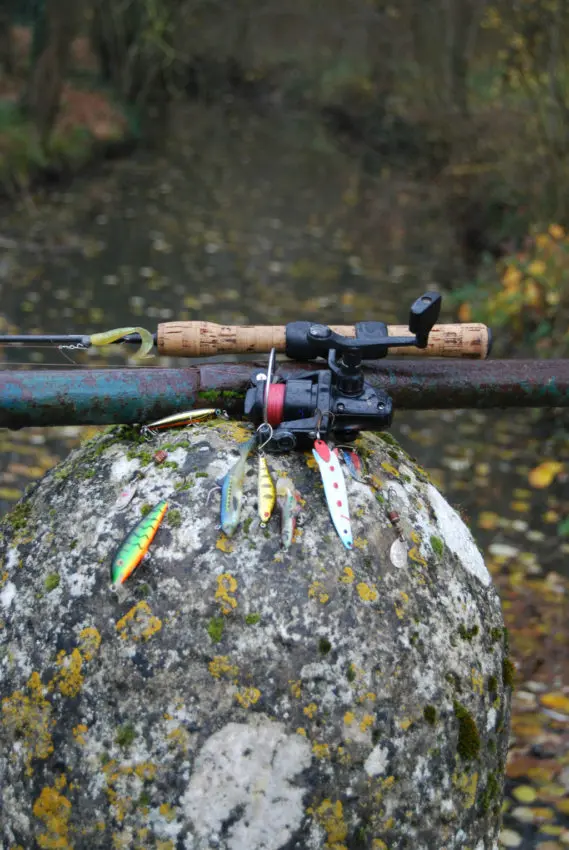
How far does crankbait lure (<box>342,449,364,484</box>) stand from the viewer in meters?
2.67

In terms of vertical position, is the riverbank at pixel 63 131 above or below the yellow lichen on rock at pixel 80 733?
above

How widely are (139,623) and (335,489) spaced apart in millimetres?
593

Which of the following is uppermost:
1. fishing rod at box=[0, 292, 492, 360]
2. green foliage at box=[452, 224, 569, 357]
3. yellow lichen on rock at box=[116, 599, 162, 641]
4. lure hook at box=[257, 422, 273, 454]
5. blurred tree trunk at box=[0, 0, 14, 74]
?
blurred tree trunk at box=[0, 0, 14, 74]

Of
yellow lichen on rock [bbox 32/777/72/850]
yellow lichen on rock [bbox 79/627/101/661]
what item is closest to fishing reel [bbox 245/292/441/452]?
yellow lichen on rock [bbox 79/627/101/661]

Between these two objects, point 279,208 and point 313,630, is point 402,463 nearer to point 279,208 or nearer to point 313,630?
point 313,630

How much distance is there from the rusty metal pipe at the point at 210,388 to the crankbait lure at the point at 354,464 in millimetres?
250

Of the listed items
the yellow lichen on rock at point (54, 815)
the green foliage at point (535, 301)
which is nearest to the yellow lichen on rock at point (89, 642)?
the yellow lichen on rock at point (54, 815)

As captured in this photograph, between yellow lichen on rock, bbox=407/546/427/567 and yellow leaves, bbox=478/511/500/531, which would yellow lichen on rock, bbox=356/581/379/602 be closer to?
yellow lichen on rock, bbox=407/546/427/567

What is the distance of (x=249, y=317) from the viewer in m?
10.1

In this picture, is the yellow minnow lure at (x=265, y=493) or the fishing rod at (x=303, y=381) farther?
the fishing rod at (x=303, y=381)

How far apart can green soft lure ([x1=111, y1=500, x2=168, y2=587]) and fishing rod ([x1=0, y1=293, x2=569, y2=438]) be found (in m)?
0.38

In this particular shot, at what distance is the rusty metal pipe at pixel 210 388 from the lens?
8.95 ft

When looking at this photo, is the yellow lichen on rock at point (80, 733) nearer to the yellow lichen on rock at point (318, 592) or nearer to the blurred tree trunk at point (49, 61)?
the yellow lichen on rock at point (318, 592)

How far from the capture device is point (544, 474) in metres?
7.19
